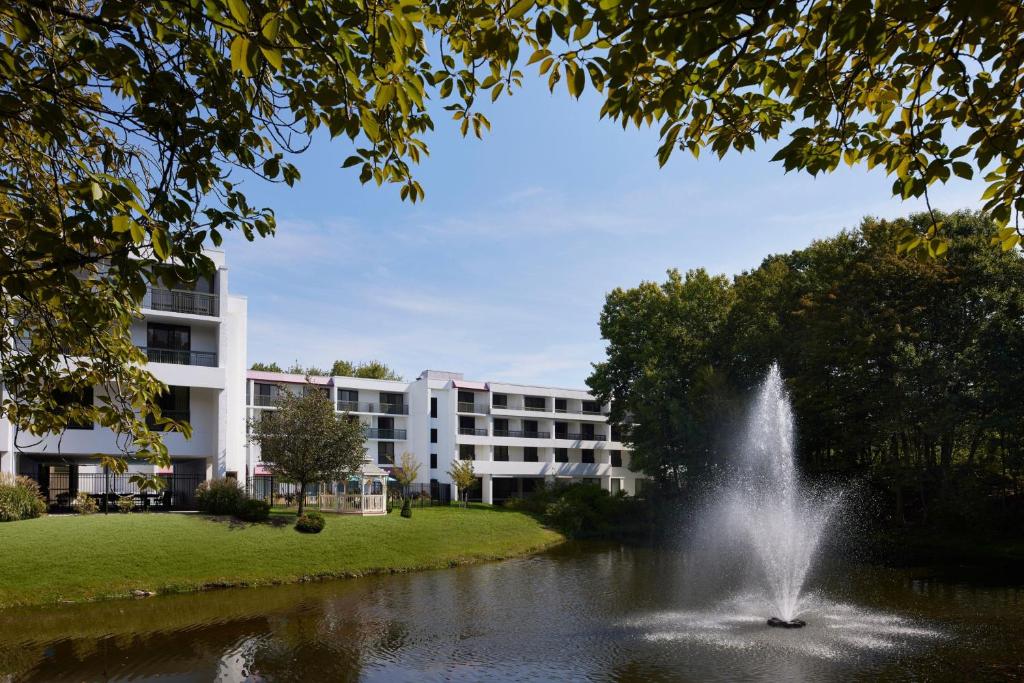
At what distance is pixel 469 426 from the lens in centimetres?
6431

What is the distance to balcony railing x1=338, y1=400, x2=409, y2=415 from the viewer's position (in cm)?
6081

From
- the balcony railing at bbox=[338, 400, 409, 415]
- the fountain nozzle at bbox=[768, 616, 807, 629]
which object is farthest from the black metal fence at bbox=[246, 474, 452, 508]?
the fountain nozzle at bbox=[768, 616, 807, 629]

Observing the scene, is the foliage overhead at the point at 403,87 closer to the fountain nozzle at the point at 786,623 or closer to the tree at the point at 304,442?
the fountain nozzle at the point at 786,623

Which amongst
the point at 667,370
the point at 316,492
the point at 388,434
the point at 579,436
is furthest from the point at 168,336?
the point at 579,436

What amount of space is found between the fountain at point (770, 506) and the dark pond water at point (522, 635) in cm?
202

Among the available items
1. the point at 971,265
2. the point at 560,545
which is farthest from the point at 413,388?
the point at 971,265

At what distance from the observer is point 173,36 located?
17.3 feet

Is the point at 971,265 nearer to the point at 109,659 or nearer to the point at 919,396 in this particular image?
the point at 919,396

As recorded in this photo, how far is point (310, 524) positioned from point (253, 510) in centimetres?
239

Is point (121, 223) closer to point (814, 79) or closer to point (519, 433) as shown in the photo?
point (814, 79)

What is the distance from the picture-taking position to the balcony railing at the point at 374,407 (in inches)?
2394

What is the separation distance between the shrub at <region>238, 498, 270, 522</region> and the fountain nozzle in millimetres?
20608

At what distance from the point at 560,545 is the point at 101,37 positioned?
35331 mm

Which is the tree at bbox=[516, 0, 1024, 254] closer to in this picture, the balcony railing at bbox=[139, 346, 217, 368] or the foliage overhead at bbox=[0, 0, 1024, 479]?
the foliage overhead at bbox=[0, 0, 1024, 479]
